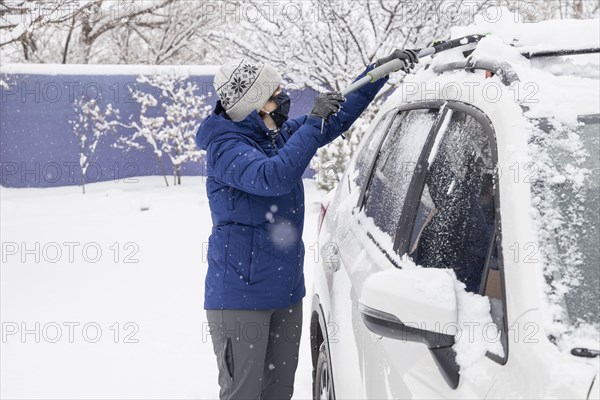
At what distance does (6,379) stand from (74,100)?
10.0m

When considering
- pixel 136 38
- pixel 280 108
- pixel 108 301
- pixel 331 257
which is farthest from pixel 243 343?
pixel 136 38

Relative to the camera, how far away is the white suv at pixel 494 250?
4.64 feet

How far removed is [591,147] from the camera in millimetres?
1613

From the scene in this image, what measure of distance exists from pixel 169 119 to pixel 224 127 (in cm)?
1141

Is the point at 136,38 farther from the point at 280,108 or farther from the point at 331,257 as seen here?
the point at 331,257

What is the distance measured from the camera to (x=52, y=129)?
1362cm

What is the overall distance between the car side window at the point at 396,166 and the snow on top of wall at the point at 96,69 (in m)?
11.8

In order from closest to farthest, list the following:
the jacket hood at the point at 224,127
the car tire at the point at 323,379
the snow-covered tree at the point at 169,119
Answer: the car tire at the point at 323,379, the jacket hood at the point at 224,127, the snow-covered tree at the point at 169,119

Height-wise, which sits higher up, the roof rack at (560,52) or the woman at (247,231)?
the roof rack at (560,52)

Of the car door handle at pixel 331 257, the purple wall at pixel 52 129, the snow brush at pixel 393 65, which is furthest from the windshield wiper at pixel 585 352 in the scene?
the purple wall at pixel 52 129

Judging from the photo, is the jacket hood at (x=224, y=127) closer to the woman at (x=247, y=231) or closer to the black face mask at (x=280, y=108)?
the woman at (x=247, y=231)

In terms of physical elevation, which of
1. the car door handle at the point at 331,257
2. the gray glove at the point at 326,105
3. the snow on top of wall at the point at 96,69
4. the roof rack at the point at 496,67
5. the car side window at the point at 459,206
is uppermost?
the snow on top of wall at the point at 96,69

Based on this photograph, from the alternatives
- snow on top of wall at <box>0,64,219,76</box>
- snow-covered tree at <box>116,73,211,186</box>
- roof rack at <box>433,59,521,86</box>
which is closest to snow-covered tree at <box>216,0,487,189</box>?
snow on top of wall at <box>0,64,219,76</box>

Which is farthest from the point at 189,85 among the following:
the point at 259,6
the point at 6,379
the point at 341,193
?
the point at 341,193
